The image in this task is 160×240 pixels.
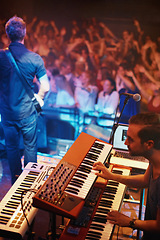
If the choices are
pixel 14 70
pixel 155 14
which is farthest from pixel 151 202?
pixel 155 14

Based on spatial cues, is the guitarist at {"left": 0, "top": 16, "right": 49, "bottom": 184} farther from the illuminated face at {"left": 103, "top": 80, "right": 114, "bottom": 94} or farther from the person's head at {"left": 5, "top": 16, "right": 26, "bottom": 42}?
the illuminated face at {"left": 103, "top": 80, "right": 114, "bottom": 94}

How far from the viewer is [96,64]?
5445mm

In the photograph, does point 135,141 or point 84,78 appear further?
point 84,78

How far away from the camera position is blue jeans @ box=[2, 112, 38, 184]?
4.53 meters

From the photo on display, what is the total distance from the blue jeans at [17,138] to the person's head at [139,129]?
254cm

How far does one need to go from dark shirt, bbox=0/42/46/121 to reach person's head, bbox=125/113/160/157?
2554 millimetres

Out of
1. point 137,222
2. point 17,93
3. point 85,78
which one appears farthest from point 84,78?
point 137,222

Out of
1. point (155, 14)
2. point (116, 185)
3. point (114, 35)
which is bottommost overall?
point (116, 185)

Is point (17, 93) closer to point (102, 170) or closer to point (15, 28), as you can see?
point (15, 28)

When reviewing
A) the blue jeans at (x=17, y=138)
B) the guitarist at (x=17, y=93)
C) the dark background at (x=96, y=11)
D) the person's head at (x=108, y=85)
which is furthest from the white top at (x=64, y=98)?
the dark background at (x=96, y=11)

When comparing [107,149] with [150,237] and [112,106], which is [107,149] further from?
[112,106]

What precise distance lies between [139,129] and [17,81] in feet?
8.87

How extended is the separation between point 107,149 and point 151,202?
697 mm

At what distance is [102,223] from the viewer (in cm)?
236
